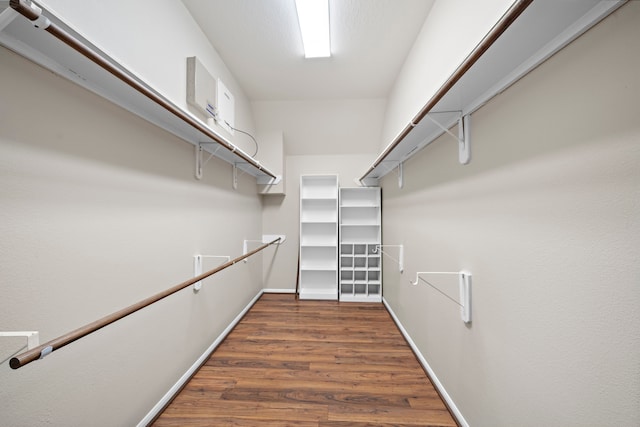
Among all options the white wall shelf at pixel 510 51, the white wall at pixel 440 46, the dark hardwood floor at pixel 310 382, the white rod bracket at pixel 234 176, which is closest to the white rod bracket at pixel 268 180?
the white rod bracket at pixel 234 176

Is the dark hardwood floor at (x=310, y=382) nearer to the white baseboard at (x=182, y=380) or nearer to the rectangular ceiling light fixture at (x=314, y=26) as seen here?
the white baseboard at (x=182, y=380)

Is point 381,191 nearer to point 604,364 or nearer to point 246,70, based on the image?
point 246,70

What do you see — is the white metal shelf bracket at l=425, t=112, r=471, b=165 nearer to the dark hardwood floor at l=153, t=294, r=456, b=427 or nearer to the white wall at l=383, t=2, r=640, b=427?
the white wall at l=383, t=2, r=640, b=427

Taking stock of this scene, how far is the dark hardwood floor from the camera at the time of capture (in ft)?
4.20

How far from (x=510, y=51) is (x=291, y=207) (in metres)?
2.95

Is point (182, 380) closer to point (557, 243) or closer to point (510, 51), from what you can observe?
point (557, 243)

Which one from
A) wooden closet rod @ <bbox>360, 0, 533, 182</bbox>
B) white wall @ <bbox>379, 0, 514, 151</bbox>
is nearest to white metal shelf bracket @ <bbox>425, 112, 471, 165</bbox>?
wooden closet rod @ <bbox>360, 0, 533, 182</bbox>

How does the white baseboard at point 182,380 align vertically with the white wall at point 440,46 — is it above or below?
below

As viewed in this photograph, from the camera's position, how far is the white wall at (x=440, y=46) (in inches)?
43.4

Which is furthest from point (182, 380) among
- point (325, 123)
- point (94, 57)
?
point (325, 123)

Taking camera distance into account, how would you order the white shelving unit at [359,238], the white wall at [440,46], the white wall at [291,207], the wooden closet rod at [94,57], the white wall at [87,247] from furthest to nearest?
1. the white wall at [291,207]
2. the white shelving unit at [359,238]
3. the white wall at [440,46]
4. the white wall at [87,247]
5. the wooden closet rod at [94,57]

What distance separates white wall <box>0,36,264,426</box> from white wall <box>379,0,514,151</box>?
158 cm

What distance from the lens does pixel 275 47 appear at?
2035 mm

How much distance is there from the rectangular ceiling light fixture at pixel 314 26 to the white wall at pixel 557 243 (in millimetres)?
1341
